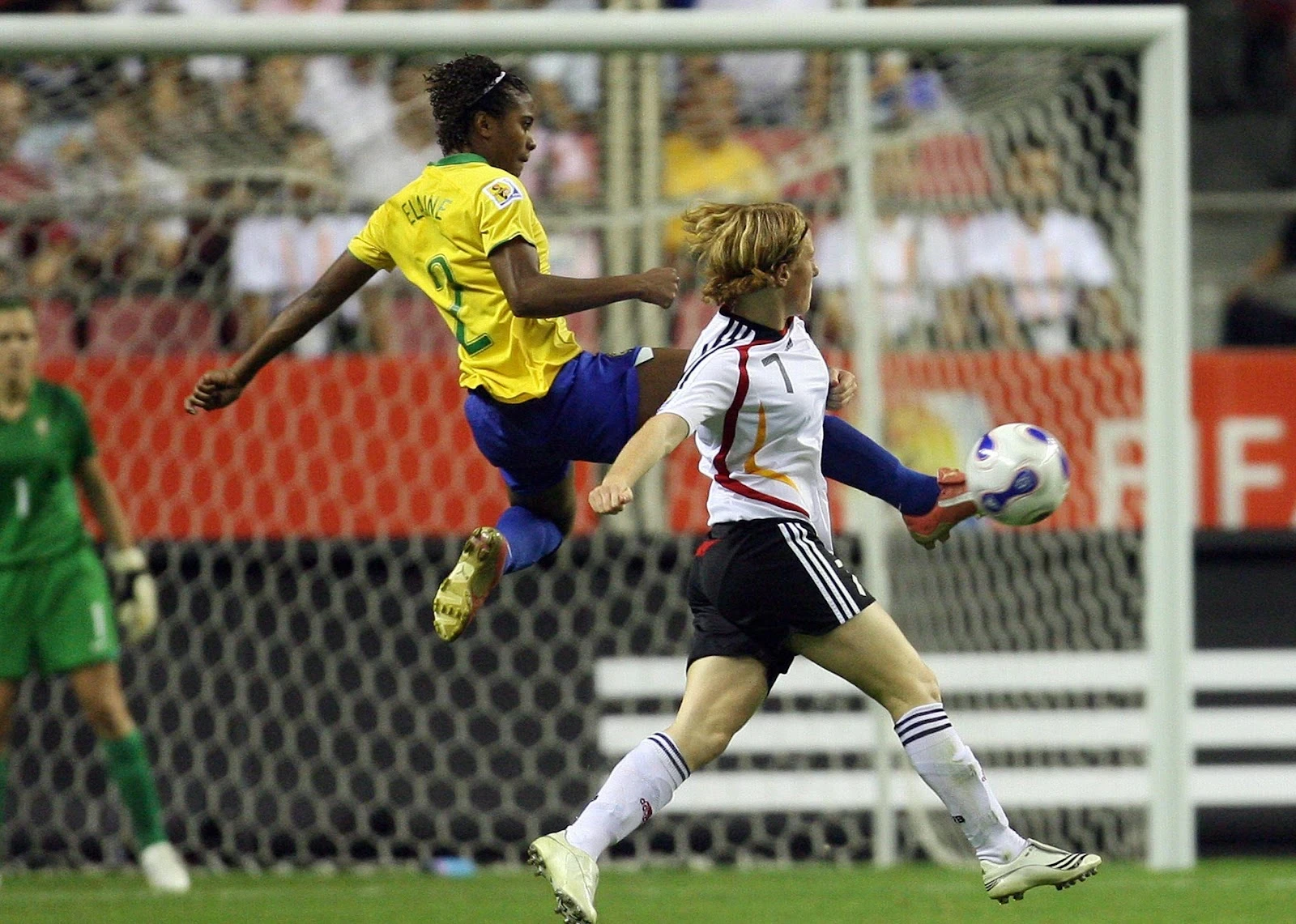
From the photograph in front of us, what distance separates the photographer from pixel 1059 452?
4422mm

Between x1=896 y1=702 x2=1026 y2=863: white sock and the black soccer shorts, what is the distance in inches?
12.2

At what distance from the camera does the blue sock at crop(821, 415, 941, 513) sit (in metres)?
4.61

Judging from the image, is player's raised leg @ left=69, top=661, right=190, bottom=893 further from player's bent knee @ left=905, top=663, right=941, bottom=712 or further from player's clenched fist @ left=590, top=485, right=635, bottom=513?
player's clenched fist @ left=590, top=485, right=635, bottom=513

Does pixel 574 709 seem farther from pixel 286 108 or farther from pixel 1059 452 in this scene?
pixel 1059 452

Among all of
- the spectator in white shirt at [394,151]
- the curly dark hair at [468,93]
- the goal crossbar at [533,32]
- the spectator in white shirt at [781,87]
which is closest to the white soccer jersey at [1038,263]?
the spectator in white shirt at [781,87]

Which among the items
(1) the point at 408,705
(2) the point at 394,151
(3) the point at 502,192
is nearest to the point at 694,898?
(1) the point at 408,705

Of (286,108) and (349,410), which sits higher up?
(286,108)

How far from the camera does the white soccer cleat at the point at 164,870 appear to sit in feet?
21.0

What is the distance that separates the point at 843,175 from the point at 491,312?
371cm

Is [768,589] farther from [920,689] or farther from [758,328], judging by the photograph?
[758,328]

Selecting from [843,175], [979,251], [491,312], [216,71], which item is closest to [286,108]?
[216,71]

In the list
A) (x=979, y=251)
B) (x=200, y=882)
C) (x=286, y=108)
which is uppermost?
(x=286, y=108)

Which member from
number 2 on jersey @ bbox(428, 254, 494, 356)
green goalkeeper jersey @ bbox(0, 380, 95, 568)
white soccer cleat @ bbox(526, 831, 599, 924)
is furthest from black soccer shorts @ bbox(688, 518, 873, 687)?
green goalkeeper jersey @ bbox(0, 380, 95, 568)

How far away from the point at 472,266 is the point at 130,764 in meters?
2.83
